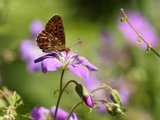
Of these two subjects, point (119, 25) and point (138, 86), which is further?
point (119, 25)

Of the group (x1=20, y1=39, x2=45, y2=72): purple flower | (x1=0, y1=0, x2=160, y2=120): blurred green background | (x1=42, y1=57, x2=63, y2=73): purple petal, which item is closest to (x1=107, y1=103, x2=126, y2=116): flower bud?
(x1=42, y1=57, x2=63, y2=73): purple petal

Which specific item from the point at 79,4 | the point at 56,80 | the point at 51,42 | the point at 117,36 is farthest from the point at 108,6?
the point at 51,42

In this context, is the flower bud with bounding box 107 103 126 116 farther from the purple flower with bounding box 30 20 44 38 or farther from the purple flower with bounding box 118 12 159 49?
the purple flower with bounding box 118 12 159 49

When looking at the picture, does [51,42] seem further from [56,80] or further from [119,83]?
[56,80]

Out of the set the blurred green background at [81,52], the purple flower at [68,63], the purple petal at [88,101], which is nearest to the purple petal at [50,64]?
the purple flower at [68,63]

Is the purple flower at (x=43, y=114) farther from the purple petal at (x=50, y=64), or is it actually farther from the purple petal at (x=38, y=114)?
the purple petal at (x=50, y=64)

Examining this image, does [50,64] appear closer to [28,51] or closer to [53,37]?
[53,37]
